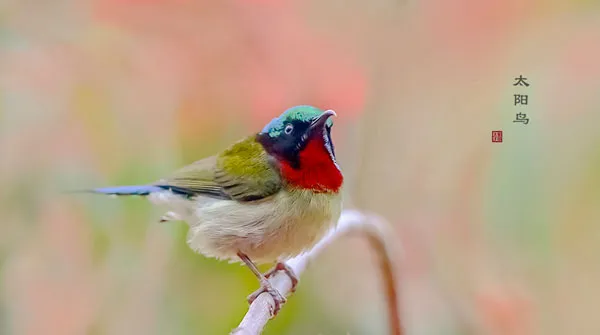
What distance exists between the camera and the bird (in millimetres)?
1109

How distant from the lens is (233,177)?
1188 millimetres

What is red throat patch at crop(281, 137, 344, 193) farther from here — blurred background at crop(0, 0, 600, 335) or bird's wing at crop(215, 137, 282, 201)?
blurred background at crop(0, 0, 600, 335)

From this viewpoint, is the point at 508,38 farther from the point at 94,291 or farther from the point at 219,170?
the point at 94,291

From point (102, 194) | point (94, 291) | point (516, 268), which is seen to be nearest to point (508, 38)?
point (516, 268)

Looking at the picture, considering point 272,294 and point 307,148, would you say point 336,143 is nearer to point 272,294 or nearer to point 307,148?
point 307,148

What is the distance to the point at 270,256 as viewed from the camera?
1139 mm

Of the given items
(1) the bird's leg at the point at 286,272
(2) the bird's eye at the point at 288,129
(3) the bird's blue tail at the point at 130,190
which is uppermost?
(2) the bird's eye at the point at 288,129

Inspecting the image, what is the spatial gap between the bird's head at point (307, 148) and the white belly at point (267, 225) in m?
0.04

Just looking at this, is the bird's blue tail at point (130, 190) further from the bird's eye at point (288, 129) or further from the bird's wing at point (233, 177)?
the bird's eye at point (288, 129)

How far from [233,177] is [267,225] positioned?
13 cm

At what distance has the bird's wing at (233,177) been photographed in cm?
115

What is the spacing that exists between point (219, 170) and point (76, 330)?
51cm

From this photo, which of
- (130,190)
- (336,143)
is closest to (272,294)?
(130,190)

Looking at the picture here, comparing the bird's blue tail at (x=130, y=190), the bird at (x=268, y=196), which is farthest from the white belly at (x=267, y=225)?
the bird's blue tail at (x=130, y=190)
